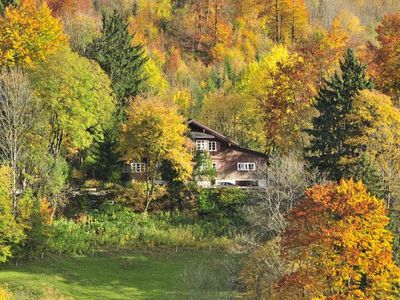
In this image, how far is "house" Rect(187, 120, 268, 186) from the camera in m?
58.5

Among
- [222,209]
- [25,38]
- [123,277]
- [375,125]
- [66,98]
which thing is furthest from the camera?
[25,38]

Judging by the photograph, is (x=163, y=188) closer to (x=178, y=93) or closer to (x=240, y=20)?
(x=178, y=93)

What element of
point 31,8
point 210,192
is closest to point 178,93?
point 31,8

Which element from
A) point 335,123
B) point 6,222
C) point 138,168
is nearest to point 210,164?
point 138,168

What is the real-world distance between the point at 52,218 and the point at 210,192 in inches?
529

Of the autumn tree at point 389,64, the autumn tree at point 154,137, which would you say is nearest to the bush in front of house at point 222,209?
the autumn tree at point 154,137

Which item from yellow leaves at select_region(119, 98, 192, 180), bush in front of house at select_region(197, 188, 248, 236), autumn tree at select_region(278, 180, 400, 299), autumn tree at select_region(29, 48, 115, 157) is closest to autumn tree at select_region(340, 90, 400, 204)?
autumn tree at select_region(278, 180, 400, 299)

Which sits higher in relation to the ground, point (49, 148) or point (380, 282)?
point (49, 148)

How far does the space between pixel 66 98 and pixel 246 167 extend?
2022 centimetres

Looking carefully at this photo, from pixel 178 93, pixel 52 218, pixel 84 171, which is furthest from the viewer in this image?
pixel 178 93

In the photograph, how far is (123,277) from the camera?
39750 mm

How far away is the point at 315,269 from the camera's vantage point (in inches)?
1109

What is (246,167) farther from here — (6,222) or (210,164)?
(6,222)

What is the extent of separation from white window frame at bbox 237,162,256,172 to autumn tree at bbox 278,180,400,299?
29826 mm
